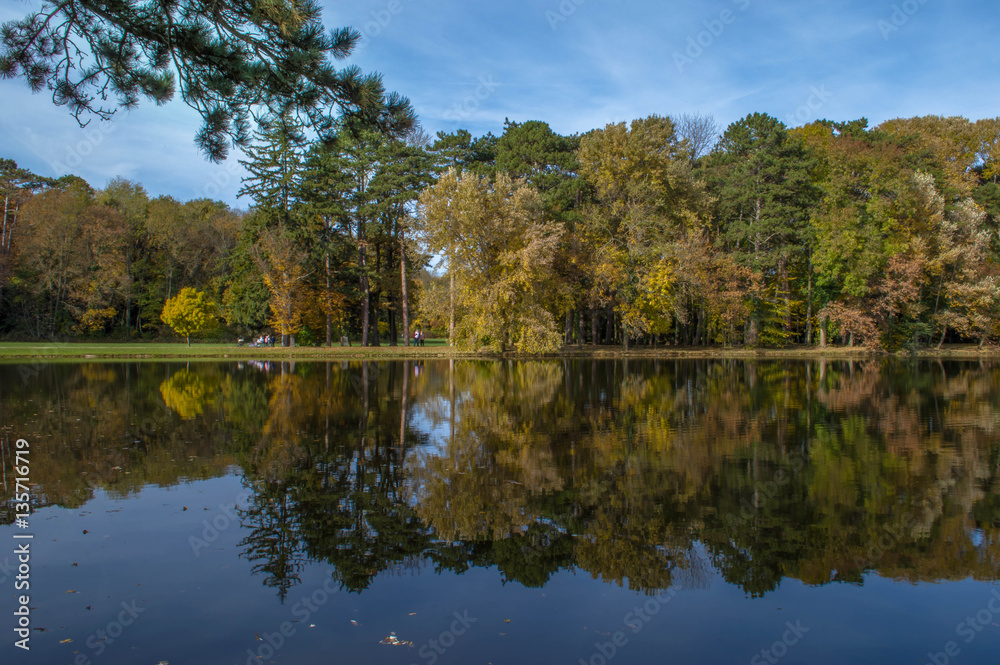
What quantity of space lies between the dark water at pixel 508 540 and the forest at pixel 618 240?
26.6 meters

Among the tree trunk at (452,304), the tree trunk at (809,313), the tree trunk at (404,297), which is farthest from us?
the tree trunk at (809,313)

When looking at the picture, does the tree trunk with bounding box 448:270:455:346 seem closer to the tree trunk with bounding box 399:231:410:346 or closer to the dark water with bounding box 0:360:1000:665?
the tree trunk with bounding box 399:231:410:346

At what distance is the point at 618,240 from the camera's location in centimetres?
4581

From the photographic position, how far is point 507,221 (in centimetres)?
3875

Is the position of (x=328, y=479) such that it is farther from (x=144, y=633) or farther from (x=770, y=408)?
(x=770, y=408)

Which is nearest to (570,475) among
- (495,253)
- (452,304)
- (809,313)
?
(452,304)

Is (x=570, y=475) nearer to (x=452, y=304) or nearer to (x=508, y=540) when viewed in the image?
(x=508, y=540)

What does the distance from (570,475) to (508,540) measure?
2802mm

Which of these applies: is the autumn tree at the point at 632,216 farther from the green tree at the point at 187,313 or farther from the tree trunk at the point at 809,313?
the green tree at the point at 187,313

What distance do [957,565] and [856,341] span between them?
4807cm

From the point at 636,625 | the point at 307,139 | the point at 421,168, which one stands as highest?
the point at 421,168

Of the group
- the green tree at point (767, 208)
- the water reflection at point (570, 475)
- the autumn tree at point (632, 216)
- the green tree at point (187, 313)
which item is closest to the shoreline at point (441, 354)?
the autumn tree at point (632, 216)

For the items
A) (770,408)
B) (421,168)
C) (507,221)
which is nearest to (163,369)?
(507,221)

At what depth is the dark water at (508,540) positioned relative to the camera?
4844 mm
